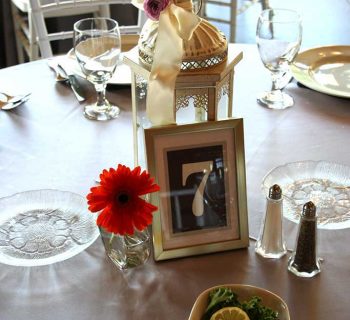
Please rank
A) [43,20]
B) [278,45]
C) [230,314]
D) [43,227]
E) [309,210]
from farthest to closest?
[43,20] < [278,45] < [43,227] < [309,210] < [230,314]

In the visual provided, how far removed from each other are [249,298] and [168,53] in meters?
0.36

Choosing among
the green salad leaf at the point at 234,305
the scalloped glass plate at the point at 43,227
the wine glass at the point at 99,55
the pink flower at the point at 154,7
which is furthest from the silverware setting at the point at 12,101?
the green salad leaf at the point at 234,305

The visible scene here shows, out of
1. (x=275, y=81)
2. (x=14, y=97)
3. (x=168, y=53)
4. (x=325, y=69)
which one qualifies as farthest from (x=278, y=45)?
(x=14, y=97)

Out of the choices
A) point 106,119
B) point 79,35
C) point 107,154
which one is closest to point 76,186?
point 107,154

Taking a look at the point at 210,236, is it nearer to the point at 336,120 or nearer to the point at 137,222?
the point at 137,222

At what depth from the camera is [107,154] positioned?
1.14 m

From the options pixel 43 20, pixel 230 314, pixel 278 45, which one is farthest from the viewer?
pixel 43 20

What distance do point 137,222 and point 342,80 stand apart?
788 millimetres

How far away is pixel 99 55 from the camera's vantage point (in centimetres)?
A: 126

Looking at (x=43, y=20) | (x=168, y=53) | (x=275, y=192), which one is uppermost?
(x=168, y=53)

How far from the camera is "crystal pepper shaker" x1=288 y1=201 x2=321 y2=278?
0.82m

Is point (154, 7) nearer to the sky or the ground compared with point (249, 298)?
nearer to the sky

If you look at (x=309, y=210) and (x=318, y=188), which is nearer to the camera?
(x=309, y=210)

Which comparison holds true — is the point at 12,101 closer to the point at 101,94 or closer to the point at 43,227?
the point at 101,94
